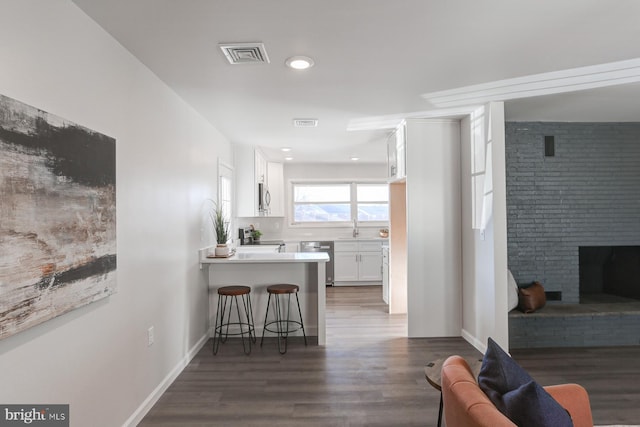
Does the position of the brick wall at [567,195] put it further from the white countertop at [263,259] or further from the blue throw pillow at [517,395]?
the blue throw pillow at [517,395]

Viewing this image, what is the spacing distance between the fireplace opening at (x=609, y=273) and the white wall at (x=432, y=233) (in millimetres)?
1484

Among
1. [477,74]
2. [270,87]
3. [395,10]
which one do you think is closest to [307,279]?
[270,87]

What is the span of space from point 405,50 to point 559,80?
140 cm

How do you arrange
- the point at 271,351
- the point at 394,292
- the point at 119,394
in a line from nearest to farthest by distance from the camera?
the point at 119,394 → the point at 271,351 → the point at 394,292

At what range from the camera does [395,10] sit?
1.92 metres

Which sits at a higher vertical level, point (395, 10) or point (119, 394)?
point (395, 10)

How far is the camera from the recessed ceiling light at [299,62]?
2473 millimetres

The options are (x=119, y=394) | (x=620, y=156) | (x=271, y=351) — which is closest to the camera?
(x=119, y=394)

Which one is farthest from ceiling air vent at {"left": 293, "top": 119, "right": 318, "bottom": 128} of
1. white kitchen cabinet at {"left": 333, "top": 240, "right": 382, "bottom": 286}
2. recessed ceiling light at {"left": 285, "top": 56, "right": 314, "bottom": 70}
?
white kitchen cabinet at {"left": 333, "top": 240, "right": 382, "bottom": 286}

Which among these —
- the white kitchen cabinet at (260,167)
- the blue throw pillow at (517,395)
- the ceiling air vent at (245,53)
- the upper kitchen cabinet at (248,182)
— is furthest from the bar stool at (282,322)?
the blue throw pillow at (517,395)

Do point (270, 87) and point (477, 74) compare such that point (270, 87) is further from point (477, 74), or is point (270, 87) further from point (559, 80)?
point (559, 80)

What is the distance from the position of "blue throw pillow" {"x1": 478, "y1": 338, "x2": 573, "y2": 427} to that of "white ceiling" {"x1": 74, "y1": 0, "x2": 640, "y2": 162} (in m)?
1.71

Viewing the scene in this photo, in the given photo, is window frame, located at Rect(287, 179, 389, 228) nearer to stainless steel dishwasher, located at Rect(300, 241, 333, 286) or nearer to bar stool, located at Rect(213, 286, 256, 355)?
stainless steel dishwasher, located at Rect(300, 241, 333, 286)

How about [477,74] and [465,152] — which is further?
[465,152]
